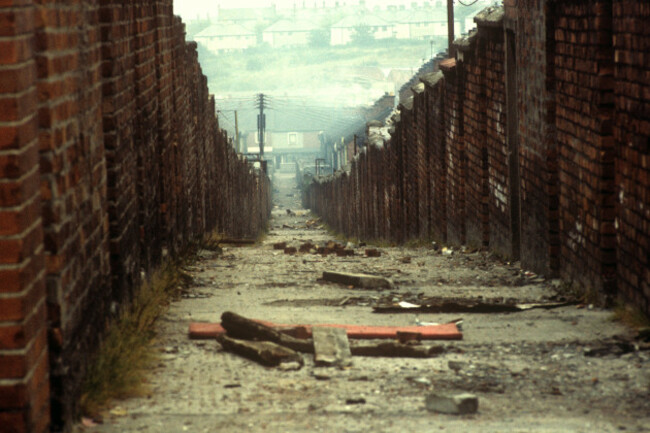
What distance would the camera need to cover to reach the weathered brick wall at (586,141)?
19.6 ft

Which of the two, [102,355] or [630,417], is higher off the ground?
[102,355]

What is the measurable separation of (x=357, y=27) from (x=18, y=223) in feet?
461

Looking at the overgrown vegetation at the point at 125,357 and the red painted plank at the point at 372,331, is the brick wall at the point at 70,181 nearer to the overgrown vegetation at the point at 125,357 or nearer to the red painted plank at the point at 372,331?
the overgrown vegetation at the point at 125,357

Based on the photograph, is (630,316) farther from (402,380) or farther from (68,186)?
(68,186)

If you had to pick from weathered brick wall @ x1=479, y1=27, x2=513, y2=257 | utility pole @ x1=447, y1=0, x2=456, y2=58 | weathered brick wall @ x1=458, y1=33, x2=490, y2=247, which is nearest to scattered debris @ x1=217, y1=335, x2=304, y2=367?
weathered brick wall @ x1=479, y1=27, x2=513, y2=257

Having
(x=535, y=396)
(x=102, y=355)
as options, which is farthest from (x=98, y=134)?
(x=535, y=396)

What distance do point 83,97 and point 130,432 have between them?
4.79 feet

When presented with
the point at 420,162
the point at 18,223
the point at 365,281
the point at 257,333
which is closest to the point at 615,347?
the point at 257,333

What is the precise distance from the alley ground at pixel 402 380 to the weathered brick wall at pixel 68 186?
0.44 m

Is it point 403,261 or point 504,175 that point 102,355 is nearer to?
point 504,175

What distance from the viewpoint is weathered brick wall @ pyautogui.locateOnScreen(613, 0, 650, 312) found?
5.19 metres

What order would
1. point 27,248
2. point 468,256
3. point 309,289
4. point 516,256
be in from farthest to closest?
point 468,256 < point 516,256 < point 309,289 < point 27,248

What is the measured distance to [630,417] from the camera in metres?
3.87

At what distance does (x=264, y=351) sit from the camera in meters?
4.80
